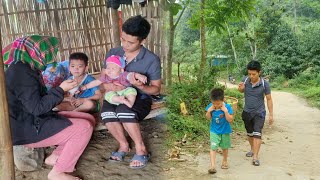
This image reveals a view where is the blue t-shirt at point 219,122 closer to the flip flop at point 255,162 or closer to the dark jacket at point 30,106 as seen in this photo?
the flip flop at point 255,162

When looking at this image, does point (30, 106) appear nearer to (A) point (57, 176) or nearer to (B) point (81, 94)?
(A) point (57, 176)

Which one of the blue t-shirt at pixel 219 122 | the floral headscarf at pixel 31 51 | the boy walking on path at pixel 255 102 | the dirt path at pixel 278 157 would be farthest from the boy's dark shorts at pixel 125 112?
the boy walking on path at pixel 255 102

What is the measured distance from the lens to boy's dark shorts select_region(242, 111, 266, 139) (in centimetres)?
299

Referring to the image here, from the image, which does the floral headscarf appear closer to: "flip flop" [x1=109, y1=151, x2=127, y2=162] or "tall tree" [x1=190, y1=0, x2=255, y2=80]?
"flip flop" [x1=109, y1=151, x2=127, y2=162]

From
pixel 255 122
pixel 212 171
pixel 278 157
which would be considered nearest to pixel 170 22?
pixel 255 122

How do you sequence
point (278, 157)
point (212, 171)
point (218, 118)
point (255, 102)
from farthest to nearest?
1. point (278, 157)
2. point (255, 102)
3. point (212, 171)
4. point (218, 118)

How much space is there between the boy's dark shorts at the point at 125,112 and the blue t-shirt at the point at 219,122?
2.92ft

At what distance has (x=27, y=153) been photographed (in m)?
1.69

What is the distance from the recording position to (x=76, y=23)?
2.19m

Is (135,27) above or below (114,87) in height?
above

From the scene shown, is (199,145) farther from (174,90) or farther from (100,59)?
(100,59)

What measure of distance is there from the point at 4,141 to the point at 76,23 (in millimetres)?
1073

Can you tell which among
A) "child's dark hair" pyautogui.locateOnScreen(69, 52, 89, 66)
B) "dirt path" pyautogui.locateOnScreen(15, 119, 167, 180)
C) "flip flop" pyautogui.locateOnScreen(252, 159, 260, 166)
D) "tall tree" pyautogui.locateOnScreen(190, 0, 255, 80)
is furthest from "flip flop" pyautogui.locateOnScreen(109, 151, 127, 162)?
"tall tree" pyautogui.locateOnScreen(190, 0, 255, 80)

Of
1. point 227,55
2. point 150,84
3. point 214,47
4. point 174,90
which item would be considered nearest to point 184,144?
point 174,90
